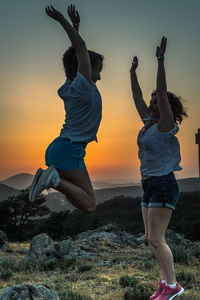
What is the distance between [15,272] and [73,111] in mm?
6544

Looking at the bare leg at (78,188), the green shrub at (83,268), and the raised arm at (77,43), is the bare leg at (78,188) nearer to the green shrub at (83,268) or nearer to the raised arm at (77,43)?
the raised arm at (77,43)

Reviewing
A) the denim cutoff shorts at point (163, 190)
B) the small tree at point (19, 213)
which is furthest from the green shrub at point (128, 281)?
the small tree at point (19, 213)

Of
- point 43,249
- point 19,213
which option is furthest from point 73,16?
point 19,213

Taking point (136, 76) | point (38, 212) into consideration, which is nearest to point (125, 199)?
point (38, 212)

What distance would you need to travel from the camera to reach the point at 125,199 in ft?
148

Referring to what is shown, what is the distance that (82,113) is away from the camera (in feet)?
12.4

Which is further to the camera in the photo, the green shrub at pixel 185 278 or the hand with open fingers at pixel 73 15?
the green shrub at pixel 185 278

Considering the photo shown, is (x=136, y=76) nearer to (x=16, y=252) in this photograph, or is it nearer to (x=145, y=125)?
(x=145, y=125)

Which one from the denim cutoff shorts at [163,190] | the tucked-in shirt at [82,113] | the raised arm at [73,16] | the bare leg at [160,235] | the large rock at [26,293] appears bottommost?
the large rock at [26,293]

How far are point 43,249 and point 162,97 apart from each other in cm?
802

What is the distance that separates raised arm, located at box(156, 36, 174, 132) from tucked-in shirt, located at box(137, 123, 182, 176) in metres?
0.09

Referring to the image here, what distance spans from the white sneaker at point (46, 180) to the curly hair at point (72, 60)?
3.59 ft

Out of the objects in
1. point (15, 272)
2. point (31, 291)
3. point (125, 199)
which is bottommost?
point (125, 199)

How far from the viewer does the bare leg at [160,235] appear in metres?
3.83
